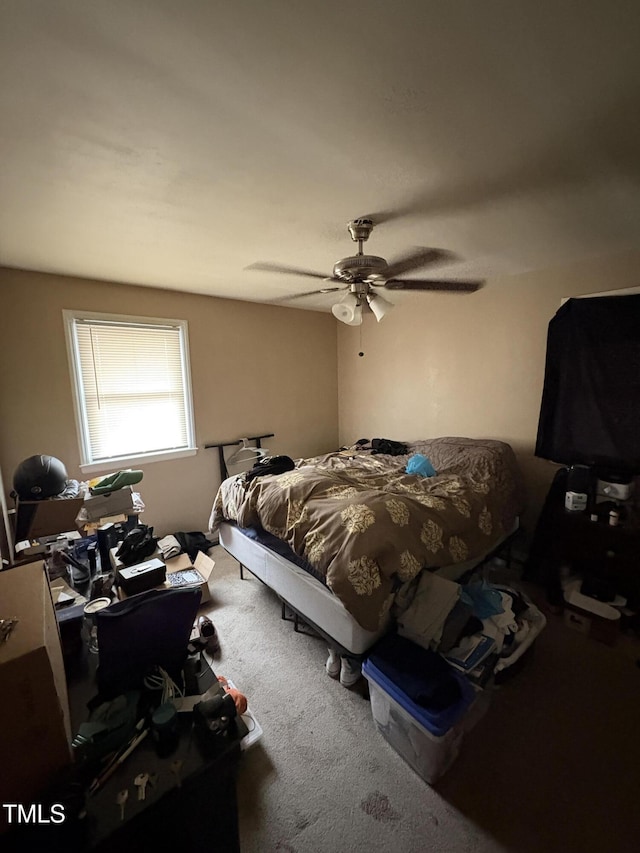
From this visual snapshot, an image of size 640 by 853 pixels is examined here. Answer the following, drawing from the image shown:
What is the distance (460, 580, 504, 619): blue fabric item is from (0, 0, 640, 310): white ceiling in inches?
77.8

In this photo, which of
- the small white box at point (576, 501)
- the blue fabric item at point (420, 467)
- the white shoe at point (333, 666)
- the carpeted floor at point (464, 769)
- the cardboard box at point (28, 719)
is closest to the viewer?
the cardboard box at point (28, 719)

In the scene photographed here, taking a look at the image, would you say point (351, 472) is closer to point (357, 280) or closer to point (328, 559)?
point (328, 559)

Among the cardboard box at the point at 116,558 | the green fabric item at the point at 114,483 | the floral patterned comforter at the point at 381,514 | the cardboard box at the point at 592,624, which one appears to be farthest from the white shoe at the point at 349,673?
the green fabric item at the point at 114,483

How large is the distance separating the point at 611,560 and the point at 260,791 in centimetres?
232

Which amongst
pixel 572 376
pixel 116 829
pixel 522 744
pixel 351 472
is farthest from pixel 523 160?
pixel 522 744

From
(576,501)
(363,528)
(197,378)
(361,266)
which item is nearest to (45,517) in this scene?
(197,378)

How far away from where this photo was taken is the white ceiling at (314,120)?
811 millimetres

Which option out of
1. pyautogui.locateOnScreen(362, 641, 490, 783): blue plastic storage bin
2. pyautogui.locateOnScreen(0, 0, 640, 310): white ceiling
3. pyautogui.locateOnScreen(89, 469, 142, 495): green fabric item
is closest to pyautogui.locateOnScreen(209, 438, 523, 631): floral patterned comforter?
pyautogui.locateOnScreen(362, 641, 490, 783): blue plastic storage bin

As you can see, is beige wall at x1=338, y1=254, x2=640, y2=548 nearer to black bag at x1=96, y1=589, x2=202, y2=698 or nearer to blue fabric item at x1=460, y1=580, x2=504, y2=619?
blue fabric item at x1=460, y1=580, x2=504, y2=619

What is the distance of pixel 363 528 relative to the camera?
1.66 metres

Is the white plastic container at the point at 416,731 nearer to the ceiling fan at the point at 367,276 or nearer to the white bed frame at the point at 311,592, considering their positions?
the white bed frame at the point at 311,592

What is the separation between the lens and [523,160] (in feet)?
4.38

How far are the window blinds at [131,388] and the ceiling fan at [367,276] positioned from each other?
1.41 meters

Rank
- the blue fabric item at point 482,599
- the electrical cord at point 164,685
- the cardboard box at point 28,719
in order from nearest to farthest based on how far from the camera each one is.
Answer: the cardboard box at point 28,719 < the electrical cord at point 164,685 < the blue fabric item at point 482,599
